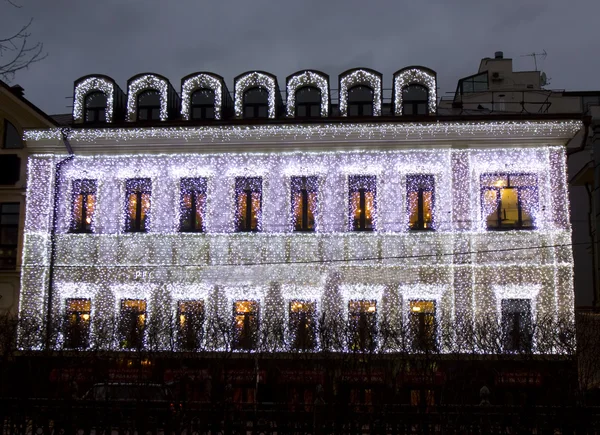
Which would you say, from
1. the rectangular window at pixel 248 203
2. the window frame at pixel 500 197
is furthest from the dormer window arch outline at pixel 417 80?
the rectangular window at pixel 248 203

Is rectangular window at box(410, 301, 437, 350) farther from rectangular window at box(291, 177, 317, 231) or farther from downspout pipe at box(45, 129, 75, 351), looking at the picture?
downspout pipe at box(45, 129, 75, 351)

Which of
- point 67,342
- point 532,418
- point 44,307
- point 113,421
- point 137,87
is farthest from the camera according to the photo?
point 137,87

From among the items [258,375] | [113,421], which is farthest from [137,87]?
[113,421]

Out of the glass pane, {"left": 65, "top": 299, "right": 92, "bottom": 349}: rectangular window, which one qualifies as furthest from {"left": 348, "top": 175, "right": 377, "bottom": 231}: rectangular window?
the glass pane

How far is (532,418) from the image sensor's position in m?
15.9

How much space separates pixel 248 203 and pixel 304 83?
5.48 m

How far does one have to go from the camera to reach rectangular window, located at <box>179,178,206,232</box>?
29312 mm

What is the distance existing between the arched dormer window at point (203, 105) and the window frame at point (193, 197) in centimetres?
322

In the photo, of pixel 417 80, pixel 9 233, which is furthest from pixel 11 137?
pixel 417 80

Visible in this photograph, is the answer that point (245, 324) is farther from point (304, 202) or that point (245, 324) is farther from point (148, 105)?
point (148, 105)

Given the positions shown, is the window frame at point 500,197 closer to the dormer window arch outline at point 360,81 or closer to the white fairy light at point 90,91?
the dormer window arch outline at point 360,81

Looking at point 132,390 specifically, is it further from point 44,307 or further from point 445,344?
point 445,344

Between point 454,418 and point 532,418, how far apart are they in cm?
161

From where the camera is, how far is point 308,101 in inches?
1201
